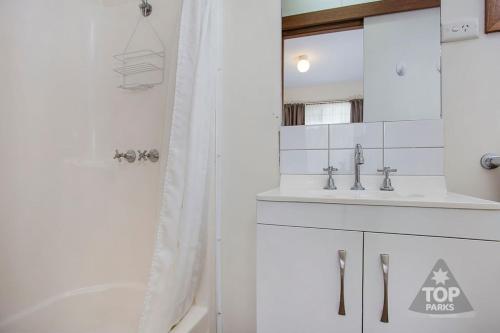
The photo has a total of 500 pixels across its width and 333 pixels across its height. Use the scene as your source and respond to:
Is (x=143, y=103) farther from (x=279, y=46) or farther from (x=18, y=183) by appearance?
(x=279, y=46)

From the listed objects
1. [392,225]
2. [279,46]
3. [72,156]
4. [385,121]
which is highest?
[279,46]

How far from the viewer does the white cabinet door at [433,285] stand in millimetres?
745

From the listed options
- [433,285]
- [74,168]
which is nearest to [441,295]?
[433,285]

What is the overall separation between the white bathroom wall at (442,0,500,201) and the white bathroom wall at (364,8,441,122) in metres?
0.05

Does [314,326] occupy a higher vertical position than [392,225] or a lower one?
lower

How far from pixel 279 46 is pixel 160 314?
133cm

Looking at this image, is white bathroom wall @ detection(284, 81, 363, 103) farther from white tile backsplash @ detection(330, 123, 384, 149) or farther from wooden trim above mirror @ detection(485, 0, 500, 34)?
wooden trim above mirror @ detection(485, 0, 500, 34)

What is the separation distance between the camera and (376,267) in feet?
2.74

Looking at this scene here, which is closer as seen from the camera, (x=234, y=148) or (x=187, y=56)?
(x=187, y=56)

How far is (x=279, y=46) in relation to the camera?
52.8 inches

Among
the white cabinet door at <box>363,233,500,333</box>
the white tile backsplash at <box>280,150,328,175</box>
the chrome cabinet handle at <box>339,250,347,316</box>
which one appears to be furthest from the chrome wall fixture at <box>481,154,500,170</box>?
the chrome cabinet handle at <box>339,250,347,316</box>

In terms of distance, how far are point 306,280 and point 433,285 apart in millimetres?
381

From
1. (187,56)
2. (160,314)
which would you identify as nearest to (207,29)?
(187,56)

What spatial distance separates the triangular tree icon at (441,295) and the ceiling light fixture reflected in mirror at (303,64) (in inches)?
40.2
